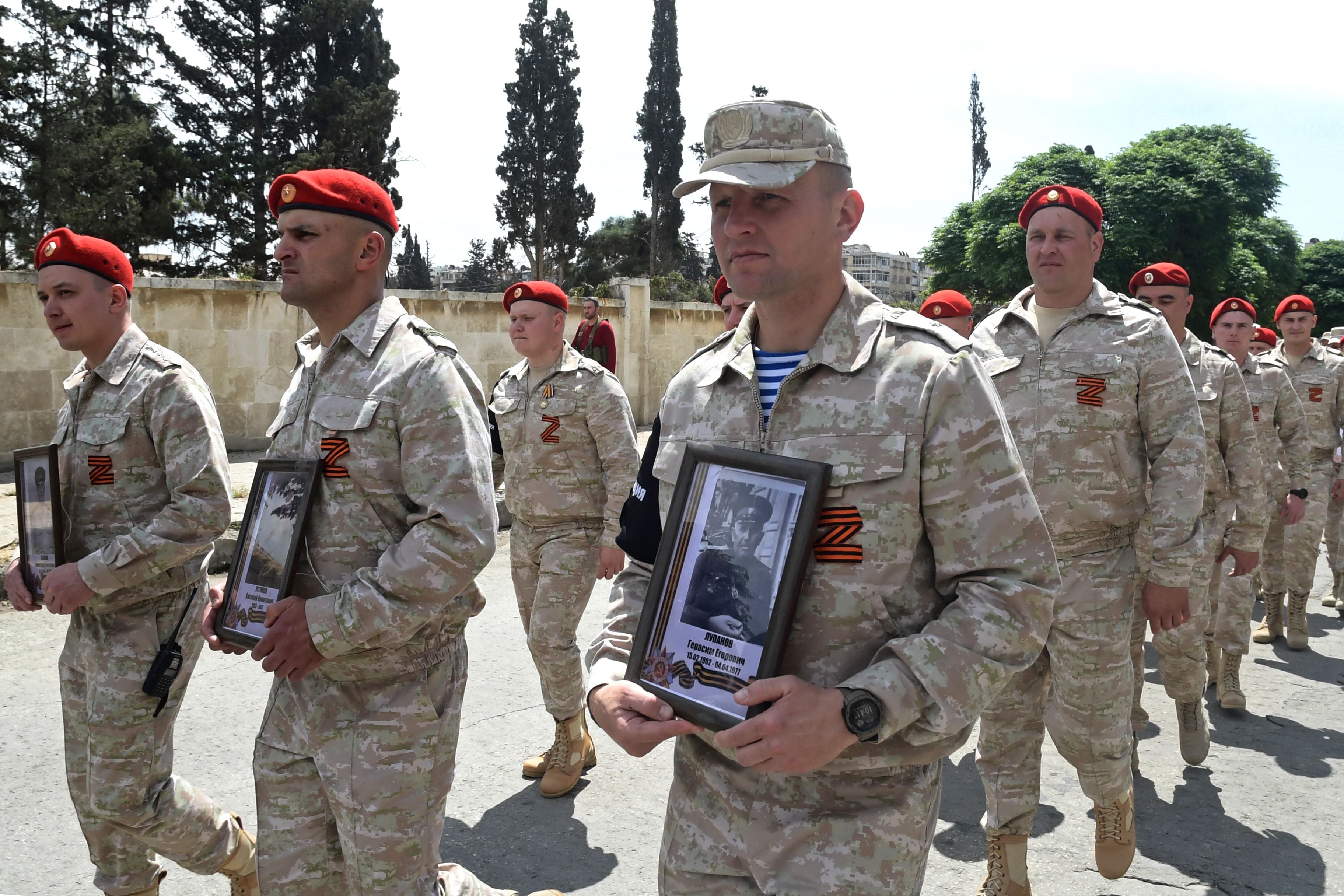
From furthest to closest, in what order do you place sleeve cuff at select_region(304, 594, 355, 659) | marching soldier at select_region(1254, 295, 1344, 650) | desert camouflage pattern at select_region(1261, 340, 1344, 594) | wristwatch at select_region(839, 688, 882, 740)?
desert camouflage pattern at select_region(1261, 340, 1344, 594) < marching soldier at select_region(1254, 295, 1344, 650) < sleeve cuff at select_region(304, 594, 355, 659) < wristwatch at select_region(839, 688, 882, 740)

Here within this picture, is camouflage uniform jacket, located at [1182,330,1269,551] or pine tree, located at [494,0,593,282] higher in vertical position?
pine tree, located at [494,0,593,282]

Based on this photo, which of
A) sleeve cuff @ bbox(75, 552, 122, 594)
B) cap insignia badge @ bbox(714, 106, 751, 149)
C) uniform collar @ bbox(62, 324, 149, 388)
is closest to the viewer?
cap insignia badge @ bbox(714, 106, 751, 149)

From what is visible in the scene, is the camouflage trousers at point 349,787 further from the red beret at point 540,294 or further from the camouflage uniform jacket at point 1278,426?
the camouflage uniform jacket at point 1278,426

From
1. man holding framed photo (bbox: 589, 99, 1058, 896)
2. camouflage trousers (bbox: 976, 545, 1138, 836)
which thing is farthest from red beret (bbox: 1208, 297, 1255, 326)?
man holding framed photo (bbox: 589, 99, 1058, 896)

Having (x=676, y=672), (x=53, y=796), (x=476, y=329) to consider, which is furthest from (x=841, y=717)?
(x=476, y=329)

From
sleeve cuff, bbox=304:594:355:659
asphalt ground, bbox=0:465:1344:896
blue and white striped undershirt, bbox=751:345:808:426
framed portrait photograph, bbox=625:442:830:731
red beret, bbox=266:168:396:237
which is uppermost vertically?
red beret, bbox=266:168:396:237

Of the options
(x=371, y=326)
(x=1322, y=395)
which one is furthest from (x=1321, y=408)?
(x=371, y=326)

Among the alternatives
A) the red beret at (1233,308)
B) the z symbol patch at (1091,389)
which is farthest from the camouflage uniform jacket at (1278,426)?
the z symbol patch at (1091,389)

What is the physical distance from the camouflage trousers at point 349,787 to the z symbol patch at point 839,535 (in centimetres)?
147

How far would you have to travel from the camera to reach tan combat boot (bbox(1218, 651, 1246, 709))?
6.09 metres

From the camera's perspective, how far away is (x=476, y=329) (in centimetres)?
1548

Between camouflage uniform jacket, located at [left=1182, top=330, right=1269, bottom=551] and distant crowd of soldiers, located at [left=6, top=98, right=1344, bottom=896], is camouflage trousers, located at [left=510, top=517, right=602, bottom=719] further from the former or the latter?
camouflage uniform jacket, located at [left=1182, top=330, right=1269, bottom=551]

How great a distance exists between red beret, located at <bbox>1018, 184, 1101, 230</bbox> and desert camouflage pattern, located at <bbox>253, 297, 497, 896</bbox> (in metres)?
2.50

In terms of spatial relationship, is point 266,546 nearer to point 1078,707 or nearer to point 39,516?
point 39,516
